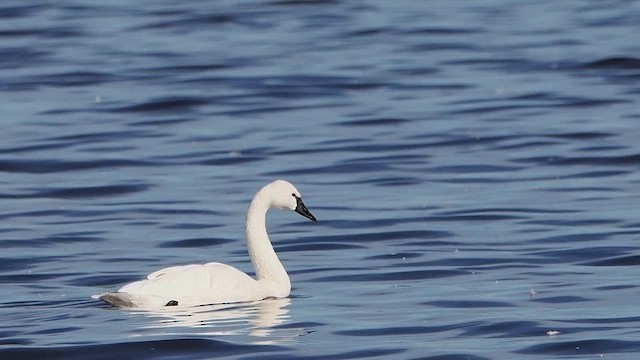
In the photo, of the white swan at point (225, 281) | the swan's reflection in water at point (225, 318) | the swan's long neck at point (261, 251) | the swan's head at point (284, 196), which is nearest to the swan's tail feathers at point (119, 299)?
the white swan at point (225, 281)

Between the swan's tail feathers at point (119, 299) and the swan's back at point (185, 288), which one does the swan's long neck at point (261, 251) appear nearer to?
the swan's back at point (185, 288)

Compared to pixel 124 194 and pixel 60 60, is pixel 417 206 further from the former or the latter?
pixel 60 60

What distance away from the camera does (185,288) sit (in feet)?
39.8

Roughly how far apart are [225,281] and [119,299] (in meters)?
0.76

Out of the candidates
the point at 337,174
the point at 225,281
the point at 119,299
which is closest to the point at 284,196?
the point at 225,281

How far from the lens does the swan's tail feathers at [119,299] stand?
11.9 meters

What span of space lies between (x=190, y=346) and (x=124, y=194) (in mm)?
7720

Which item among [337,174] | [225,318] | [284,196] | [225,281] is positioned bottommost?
[337,174]

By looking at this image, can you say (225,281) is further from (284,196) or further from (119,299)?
(284,196)

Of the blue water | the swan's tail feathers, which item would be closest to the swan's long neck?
the blue water

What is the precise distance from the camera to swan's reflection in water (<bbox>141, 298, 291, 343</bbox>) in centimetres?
1149

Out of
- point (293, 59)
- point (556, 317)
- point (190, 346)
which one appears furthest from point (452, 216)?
point (293, 59)

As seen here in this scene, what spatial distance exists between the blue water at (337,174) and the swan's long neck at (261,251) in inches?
9.5

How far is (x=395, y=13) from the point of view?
35750mm
